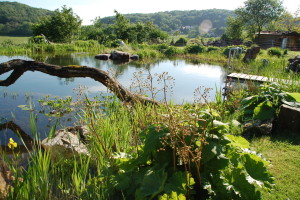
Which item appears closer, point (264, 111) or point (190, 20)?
point (264, 111)

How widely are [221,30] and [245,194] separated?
12487 centimetres

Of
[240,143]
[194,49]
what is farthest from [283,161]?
[194,49]

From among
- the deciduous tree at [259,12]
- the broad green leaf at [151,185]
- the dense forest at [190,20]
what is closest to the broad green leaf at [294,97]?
the broad green leaf at [151,185]

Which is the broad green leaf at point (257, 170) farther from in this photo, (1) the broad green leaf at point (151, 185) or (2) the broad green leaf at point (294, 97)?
(2) the broad green leaf at point (294, 97)

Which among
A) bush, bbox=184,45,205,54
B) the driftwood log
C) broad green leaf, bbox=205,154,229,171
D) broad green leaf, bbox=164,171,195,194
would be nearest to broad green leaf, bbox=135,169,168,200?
broad green leaf, bbox=164,171,195,194

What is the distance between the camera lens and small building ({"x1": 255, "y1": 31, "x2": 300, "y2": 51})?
31.3 metres

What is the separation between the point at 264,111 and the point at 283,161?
1162 millimetres

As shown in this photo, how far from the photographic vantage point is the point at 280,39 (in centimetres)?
3441

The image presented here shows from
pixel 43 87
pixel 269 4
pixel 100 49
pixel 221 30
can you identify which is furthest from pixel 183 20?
pixel 43 87

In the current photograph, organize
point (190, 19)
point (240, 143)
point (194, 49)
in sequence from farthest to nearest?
1. point (190, 19)
2. point (194, 49)
3. point (240, 143)

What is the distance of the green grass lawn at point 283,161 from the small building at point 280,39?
3046cm

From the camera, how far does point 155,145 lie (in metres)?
1.55

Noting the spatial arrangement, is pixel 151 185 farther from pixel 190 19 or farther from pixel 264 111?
pixel 190 19

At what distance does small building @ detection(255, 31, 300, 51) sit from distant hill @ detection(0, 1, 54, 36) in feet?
159
